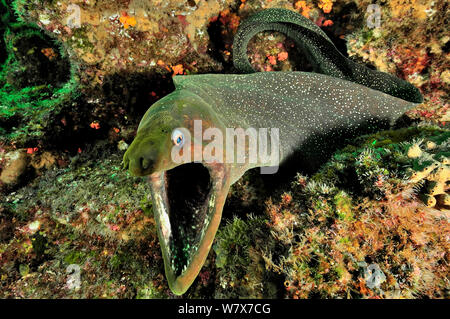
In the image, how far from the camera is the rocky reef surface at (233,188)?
1.53m

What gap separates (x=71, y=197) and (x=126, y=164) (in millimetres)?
1994

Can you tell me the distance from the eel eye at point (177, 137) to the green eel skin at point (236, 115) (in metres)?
0.02

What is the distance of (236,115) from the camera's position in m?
2.28

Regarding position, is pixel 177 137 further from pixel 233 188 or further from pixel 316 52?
pixel 316 52

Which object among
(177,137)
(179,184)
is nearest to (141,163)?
(177,137)

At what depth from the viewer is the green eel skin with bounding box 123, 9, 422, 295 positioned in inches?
63.2

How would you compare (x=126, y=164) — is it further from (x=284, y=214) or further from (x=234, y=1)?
(x=234, y=1)

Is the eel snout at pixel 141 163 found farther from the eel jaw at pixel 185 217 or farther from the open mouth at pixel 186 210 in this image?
the open mouth at pixel 186 210

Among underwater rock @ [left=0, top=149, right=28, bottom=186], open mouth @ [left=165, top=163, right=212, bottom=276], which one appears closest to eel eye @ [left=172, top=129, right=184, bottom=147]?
open mouth @ [left=165, top=163, right=212, bottom=276]
